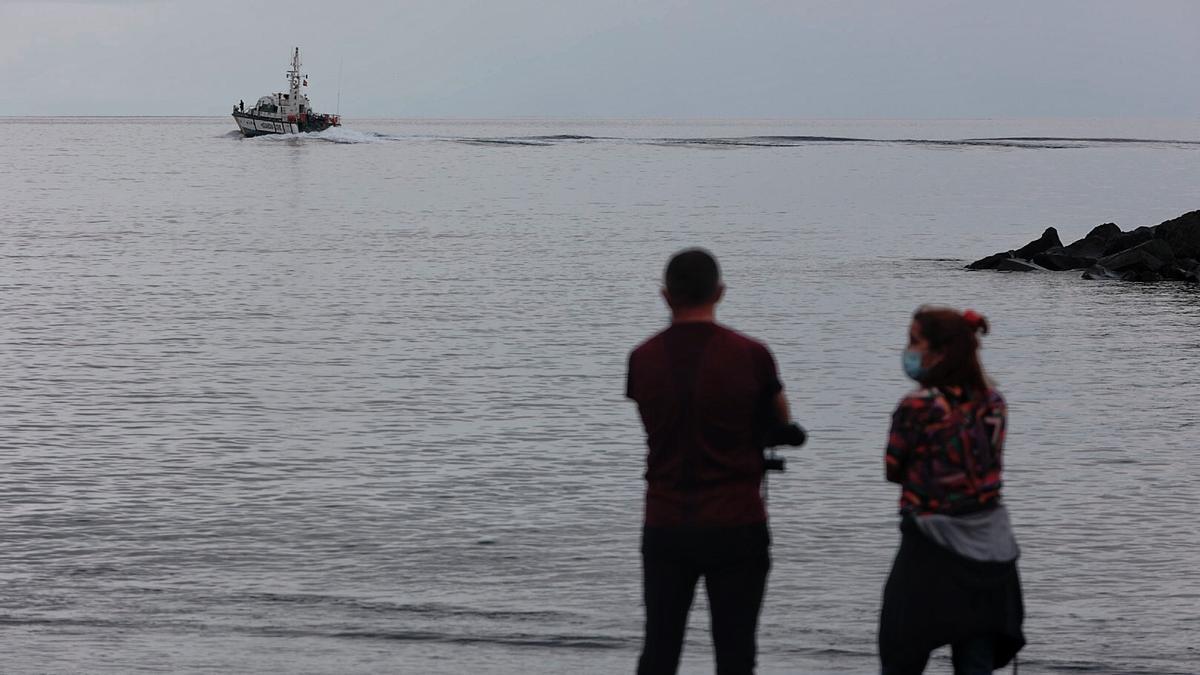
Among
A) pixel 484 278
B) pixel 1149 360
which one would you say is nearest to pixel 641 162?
pixel 484 278

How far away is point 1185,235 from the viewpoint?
39.9 metres

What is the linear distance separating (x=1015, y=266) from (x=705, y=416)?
37.2m

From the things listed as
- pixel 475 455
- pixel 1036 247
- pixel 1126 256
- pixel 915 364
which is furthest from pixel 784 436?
pixel 1036 247

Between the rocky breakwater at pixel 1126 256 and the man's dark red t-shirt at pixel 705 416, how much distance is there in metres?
34.6

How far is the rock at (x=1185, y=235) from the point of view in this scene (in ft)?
129

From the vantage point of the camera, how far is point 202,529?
12.3m

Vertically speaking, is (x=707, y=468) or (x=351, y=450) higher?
(x=707, y=468)

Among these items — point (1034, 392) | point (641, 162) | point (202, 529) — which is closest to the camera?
point (202, 529)

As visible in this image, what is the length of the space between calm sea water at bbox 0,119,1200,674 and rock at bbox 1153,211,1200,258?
273cm

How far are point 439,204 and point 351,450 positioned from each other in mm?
59746

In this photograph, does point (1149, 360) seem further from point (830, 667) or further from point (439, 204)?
point (439, 204)

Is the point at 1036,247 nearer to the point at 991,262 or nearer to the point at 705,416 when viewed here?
the point at 991,262

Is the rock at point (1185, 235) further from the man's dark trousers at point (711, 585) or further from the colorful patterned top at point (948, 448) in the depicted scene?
the man's dark trousers at point (711, 585)

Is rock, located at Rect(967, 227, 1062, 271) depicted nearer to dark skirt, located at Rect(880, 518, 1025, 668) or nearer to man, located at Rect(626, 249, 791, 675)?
dark skirt, located at Rect(880, 518, 1025, 668)
